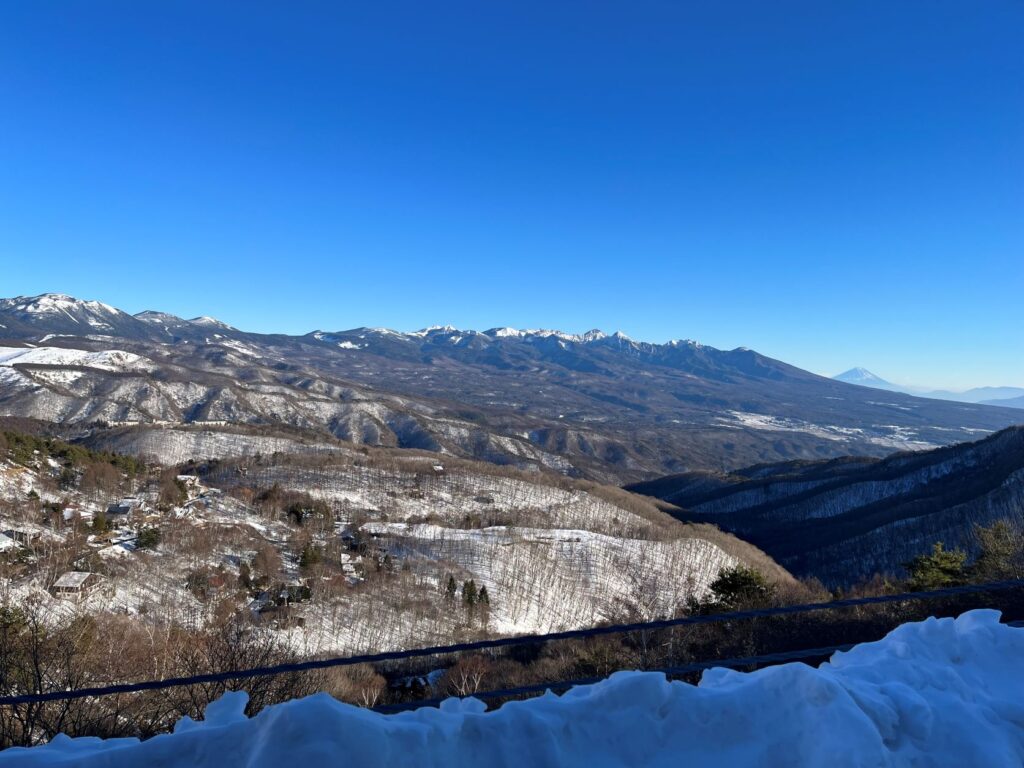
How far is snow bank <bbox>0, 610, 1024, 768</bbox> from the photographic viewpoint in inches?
157

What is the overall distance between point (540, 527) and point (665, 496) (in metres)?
90.6

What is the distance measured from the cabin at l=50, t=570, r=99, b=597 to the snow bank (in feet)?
119

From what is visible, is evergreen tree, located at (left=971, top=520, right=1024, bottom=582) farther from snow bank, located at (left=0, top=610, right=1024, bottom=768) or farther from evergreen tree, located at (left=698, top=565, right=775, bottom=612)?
snow bank, located at (left=0, top=610, right=1024, bottom=768)

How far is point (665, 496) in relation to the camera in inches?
5994

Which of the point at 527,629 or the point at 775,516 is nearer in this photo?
the point at 527,629

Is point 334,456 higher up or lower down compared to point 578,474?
higher up

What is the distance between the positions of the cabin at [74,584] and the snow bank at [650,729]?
119 feet

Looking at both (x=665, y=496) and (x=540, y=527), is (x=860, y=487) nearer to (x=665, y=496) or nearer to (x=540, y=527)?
(x=665, y=496)

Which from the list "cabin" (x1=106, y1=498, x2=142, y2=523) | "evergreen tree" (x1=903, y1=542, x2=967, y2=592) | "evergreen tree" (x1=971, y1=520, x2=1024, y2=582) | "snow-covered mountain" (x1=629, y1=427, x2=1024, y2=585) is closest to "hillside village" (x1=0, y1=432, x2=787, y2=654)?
"cabin" (x1=106, y1=498, x2=142, y2=523)

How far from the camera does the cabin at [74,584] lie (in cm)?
3170

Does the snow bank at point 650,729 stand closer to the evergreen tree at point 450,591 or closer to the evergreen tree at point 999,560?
the evergreen tree at point 999,560

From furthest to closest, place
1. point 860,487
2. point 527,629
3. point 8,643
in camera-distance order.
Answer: point 860,487 < point 527,629 < point 8,643

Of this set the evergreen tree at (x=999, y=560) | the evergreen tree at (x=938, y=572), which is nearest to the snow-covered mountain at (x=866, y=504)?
the evergreen tree at (x=999, y=560)

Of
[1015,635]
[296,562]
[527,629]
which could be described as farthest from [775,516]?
[1015,635]
